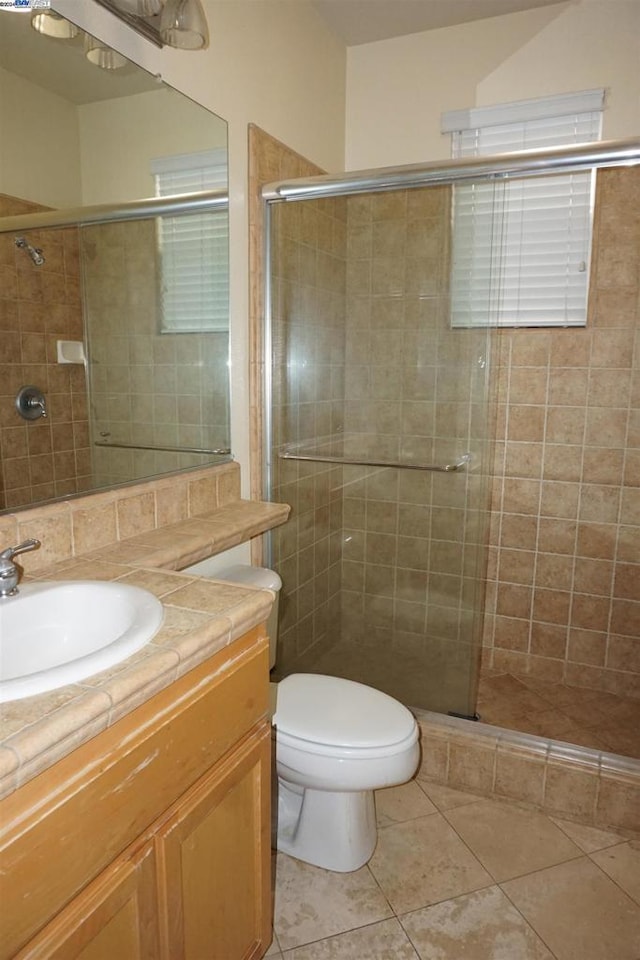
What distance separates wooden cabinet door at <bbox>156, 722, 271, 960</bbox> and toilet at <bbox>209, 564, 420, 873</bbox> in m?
0.30

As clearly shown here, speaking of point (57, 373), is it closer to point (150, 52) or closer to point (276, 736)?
point (150, 52)

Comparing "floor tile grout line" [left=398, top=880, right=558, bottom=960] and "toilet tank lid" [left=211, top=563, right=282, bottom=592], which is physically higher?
"toilet tank lid" [left=211, top=563, right=282, bottom=592]

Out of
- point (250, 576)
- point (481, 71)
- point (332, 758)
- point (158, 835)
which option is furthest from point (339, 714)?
point (481, 71)

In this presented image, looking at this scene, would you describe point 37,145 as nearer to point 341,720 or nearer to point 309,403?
point 309,403

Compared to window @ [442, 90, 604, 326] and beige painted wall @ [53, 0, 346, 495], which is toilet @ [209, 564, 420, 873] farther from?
window @ [442, 90, 604, 326]

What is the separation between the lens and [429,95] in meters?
2.62

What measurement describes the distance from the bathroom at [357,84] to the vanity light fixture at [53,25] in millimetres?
196

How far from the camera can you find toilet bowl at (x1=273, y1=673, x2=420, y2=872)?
5.10ft

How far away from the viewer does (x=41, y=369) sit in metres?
1.41

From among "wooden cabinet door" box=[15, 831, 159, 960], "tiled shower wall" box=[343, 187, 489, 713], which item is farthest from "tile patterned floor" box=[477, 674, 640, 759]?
"wooden cabinet door" box=[15, 831, 159, 960]

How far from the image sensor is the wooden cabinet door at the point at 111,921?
79cm

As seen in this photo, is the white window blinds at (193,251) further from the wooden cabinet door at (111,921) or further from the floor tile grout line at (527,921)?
the floor tile grout line at (527,921)

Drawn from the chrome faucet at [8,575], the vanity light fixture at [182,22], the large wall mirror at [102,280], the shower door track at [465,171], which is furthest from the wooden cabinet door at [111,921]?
the shower door track at [465,171]

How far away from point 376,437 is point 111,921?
173 centimetres
